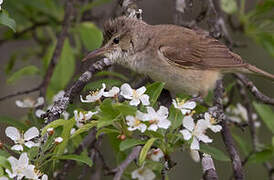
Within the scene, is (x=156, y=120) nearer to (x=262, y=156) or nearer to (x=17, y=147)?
(x=17, y=147)

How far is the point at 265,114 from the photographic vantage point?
3.82 metres

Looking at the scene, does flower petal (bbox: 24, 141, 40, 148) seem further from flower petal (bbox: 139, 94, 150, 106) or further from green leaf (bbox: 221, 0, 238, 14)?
green leaf (bbox: 221, 0, 238, 14)

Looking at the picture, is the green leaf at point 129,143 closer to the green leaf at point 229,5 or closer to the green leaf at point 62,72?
the green leaf at point 62,72

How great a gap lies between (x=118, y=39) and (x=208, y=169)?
1.59 meters

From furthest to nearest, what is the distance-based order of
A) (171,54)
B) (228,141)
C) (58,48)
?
1. (58,48)
2. (171,54)
3. (228,141)

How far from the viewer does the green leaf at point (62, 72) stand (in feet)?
14.8

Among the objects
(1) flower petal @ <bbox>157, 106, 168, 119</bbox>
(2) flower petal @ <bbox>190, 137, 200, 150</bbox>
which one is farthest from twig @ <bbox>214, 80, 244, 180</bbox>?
(1) flower petal @ <bbox>157, 106, 168, 119</bbox>

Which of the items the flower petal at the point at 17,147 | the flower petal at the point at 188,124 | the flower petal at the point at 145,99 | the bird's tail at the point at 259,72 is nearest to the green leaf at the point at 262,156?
the bird's tail at the point at 259,72

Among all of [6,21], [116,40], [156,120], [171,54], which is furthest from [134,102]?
[171,54]

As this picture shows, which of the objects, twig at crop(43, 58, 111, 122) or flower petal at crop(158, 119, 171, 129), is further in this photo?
twig at crop(43, 58, 111, 122)

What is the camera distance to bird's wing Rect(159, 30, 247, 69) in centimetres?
423

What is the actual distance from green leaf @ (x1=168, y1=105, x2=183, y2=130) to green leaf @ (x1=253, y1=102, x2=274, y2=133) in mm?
1238

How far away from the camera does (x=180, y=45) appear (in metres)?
4.29

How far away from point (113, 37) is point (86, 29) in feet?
2.69
